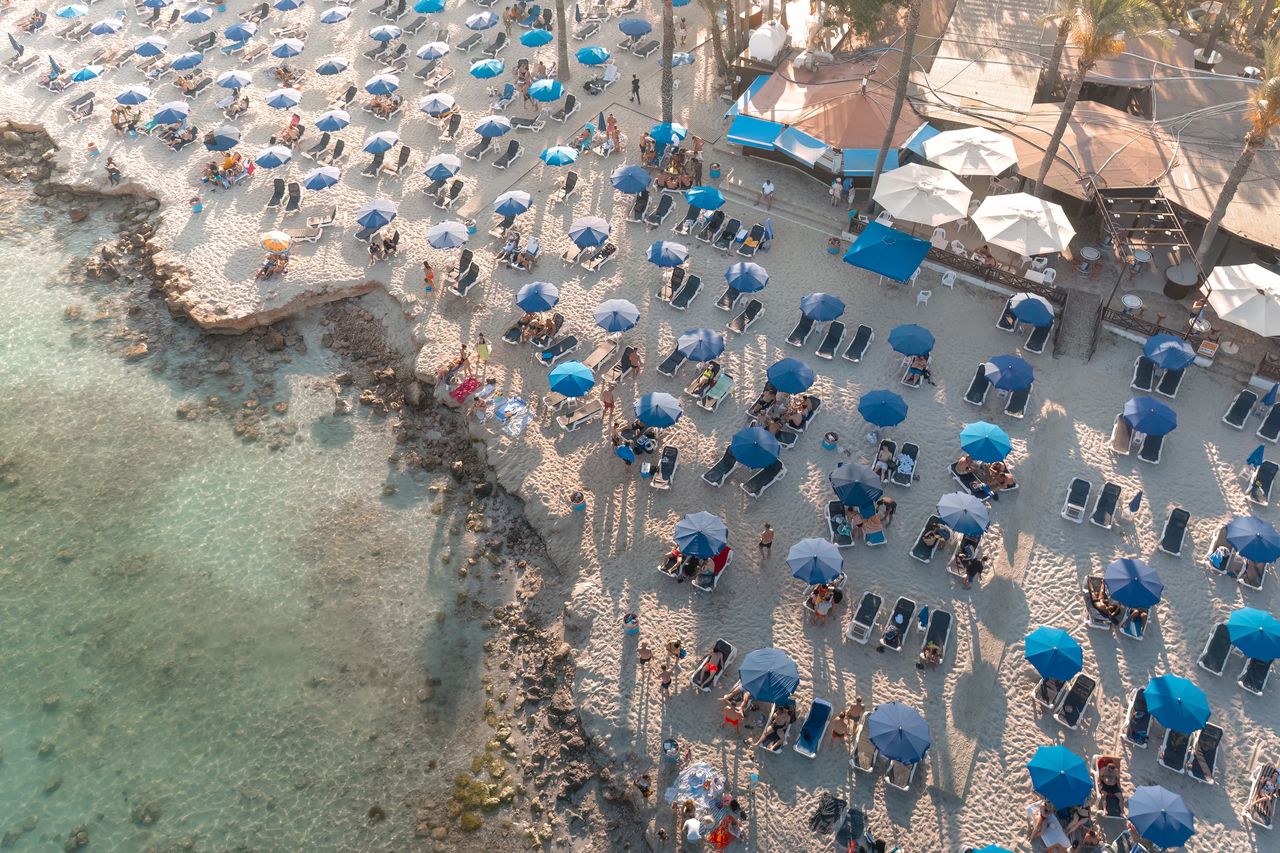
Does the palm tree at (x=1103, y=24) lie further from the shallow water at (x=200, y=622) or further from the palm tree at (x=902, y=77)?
the shallow water at (x=200, y=622)

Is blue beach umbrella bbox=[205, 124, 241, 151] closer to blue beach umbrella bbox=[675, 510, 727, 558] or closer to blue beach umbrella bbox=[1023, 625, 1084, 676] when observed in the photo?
blue beach umbrella bbox=[675, 510, 727, 558]

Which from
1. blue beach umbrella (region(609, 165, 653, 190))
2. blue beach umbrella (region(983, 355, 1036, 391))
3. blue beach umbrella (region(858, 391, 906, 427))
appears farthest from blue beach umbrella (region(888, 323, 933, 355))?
blue beach umbrella (region(609, 165, 653, 190))

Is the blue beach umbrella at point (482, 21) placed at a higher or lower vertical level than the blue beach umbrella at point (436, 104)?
higher

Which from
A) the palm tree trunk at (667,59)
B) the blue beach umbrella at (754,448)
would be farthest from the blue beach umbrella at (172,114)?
the blue beach umbrella at (754,448)

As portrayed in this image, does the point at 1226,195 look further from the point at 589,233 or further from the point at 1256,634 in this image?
the point at 589,233

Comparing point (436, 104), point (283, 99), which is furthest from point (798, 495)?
point (283, 99)

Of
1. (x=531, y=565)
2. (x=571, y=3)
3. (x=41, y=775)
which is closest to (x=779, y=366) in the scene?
(x=531, y=565)
